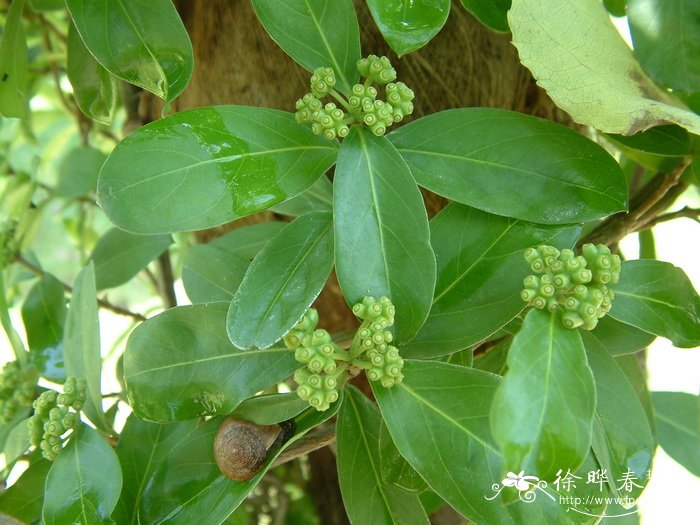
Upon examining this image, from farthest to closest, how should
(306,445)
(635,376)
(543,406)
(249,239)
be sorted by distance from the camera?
1. (249,239)
2. (635,376)
3. (306,445)
4. (543,406)

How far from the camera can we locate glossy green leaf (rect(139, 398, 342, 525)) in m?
0.61

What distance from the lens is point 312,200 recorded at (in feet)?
2.64

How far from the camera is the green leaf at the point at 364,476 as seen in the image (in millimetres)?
654

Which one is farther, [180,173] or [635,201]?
[635,201]

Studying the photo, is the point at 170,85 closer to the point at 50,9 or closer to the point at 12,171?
the point at 50,9

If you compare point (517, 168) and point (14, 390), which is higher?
point (517, 168)

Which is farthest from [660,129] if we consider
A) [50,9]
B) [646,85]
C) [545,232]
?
[50,9]

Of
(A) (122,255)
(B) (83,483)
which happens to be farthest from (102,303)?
(B) (83,483)

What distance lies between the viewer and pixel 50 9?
982mm

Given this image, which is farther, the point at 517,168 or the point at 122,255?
the point at 122,255

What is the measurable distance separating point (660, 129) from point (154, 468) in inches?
21.6

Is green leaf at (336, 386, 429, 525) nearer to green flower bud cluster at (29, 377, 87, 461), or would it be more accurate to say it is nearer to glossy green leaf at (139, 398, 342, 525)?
glossy green leaf at (139, 398, 342, 525)

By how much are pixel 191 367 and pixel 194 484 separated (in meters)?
0.10

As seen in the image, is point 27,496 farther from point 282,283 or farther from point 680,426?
point 680,426
